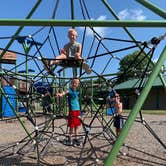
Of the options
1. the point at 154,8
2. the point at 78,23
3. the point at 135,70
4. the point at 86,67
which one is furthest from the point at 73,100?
the point at 78,23

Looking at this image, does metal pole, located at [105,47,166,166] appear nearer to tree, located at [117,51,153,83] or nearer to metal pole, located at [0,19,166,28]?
metal pole, located at [0,19,166,28]

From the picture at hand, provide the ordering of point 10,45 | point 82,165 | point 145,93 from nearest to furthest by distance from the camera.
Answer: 1. point 145,93
2. point 82,165
3. point 10,45

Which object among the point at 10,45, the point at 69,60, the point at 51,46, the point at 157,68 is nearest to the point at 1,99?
the point at 51,46

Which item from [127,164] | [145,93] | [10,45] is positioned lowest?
[127,164]

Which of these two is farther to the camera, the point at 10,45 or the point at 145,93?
the point at 10,45

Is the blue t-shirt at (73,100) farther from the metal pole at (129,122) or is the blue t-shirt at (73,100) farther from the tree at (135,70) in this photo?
the metal pole at (129,122)

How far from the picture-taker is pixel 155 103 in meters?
36.7

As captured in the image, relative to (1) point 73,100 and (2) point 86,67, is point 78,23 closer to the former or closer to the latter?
(2) point 86,67

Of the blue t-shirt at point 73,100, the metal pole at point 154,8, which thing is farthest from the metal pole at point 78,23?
the blue t-shirt at point 73,100

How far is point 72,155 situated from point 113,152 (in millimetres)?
3152

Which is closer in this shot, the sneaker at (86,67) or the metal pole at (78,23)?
the metal pole at (78,23)

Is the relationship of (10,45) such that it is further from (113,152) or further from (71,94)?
(113,152)

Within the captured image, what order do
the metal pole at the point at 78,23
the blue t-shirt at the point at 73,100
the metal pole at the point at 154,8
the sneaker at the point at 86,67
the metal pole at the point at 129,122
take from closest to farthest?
the metal pole at the point at 129,122, the metal pole at the point at 78,23, the metal pole at the point at 154,8, the sneaker at the point at 86,67, the blue t-shirt at the point at 73,100

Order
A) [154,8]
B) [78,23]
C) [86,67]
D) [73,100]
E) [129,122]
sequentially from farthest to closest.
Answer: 1. [73,100]
2. [86,67]
3. [154,8]
4. [78,23]
5. [129,122]
